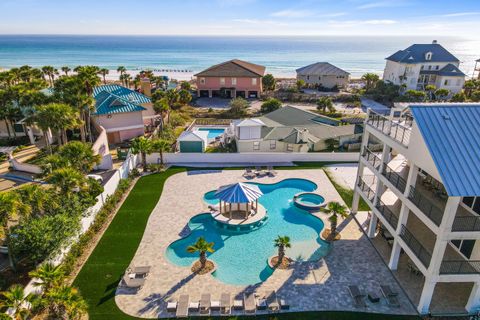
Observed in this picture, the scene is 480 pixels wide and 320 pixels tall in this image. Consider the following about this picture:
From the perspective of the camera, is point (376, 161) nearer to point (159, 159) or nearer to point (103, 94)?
point (159, 159)

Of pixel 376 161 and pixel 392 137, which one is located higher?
pixel 392 137

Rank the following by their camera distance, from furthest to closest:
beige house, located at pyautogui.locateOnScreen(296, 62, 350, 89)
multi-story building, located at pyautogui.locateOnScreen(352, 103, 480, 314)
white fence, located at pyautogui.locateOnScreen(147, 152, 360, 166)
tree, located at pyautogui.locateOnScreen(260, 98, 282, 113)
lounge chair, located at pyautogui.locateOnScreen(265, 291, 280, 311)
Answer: beige house, located at pyautogui.locateOnScreen(296, 62, 350, 89)
tree, located at pyautogui.locateOnScreen(260, 98, 282, 113)
white fence, located at pyautogui.locateOnScreen(147, 152, 360, 166)
lounge chair, located at pyautogui.locateOnScreen(265, 291, 280, 311)
multi-story building, located at pyautogui.locateOnScreen(352, 103, 480, 314)

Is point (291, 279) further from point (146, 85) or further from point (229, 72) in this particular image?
point (229, 72)

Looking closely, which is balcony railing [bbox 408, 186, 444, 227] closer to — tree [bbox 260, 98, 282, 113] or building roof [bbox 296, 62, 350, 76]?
tree [bbox 260, 98, 282, 113]

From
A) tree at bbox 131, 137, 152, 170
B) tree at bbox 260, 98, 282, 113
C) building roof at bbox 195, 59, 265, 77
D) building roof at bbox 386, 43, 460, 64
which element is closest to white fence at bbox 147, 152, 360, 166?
tree at bbox 131, 137, 152, 170

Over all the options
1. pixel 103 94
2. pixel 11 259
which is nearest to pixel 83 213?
pixel 11 259

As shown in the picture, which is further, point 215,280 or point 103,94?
point 103,94

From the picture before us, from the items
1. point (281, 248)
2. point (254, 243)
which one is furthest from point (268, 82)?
point (281, 248)
